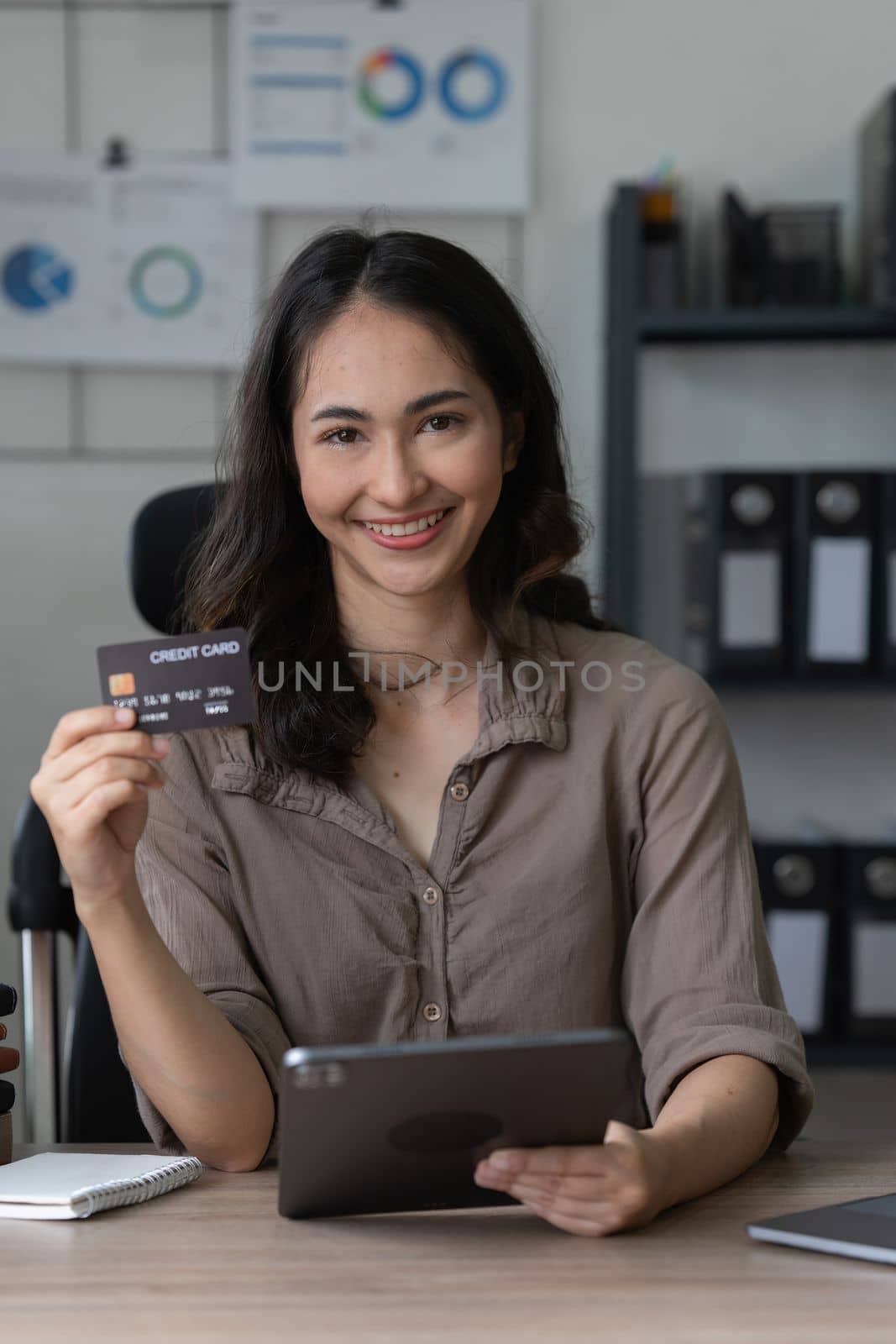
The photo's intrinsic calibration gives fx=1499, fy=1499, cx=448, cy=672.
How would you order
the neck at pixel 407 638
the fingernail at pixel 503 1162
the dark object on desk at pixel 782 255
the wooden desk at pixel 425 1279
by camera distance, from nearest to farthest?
the wooden desk at pixel 425 1279
the fingernail at pixel 503 1162
the neck at pixel 407 638
the dark object on desk at pixel 782 255

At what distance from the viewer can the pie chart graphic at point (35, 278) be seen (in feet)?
8.89

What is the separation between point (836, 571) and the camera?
2.46 m

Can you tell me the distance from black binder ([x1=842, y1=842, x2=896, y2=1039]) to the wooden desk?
1490 millimetres

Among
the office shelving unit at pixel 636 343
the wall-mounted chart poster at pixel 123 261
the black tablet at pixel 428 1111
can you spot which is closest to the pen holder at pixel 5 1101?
the black tablet at pixel 428 1111

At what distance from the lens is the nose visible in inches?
52.0

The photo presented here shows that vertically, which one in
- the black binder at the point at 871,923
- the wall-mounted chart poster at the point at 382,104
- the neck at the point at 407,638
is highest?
the wall-mounted chart poster at the point at 382,104

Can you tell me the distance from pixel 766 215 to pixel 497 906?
164 centimetres

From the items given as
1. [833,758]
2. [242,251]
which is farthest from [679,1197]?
[242,251]

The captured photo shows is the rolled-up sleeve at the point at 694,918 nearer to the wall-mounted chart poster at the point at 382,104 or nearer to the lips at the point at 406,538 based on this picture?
the lips at the point at 406,538

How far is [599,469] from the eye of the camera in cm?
276

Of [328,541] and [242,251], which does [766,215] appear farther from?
[328,541]

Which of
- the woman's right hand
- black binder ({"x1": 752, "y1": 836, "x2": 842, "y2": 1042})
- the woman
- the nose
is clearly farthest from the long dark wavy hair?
black binder ({"x1": 752, "y1": 836, "x2": 842, "y2": 1042})

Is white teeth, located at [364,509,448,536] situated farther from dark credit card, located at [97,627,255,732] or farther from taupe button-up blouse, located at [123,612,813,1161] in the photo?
dark credit card, located at [97,627,255,732]

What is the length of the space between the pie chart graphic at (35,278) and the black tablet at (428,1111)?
6.94 ft
